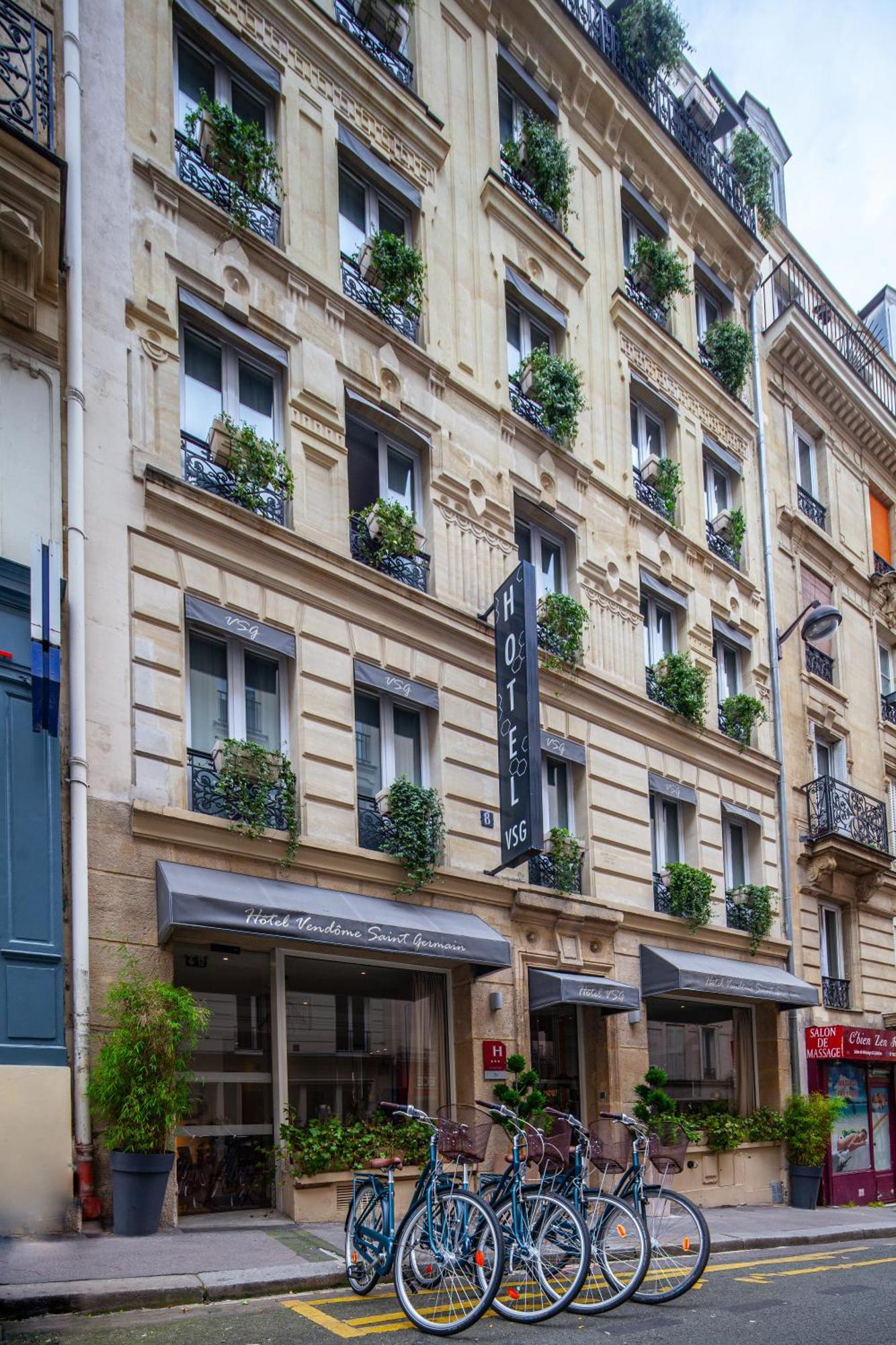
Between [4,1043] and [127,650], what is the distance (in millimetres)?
3763

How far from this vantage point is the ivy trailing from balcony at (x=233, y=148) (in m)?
14.5

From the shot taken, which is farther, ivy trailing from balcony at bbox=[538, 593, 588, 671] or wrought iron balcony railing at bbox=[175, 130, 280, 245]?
ivy trailing from balcony at bbox=[538, 593, 588, 671]

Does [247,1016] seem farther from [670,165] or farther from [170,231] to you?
[670,165]

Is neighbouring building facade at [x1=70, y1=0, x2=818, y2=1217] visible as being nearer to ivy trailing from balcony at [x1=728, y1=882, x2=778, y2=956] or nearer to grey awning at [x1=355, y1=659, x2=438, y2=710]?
grey awning at [x1=355, y1=659, x2=438, y2=710]

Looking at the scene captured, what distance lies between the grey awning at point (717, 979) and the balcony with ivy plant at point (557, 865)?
1.98 m

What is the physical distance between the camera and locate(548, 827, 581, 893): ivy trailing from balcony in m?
17.3

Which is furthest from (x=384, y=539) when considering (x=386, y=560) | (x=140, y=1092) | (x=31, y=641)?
(x=140, y=1092)

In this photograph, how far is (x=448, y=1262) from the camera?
25.8 feet

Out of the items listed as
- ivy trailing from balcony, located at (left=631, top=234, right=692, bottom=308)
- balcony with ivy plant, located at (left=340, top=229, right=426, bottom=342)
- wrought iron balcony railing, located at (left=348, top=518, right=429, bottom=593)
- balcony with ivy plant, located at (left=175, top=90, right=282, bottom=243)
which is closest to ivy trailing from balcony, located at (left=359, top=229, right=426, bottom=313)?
balcony with ivy plant, located at (left=340, top=229, right=426, bottom=342)

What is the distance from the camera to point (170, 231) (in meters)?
14.0

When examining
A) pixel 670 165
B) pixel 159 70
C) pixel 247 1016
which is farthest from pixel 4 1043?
pixel 670 165

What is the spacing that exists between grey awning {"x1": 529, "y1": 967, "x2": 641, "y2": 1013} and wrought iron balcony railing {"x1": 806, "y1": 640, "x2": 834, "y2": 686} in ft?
35.0

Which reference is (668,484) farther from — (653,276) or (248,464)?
(248,464)

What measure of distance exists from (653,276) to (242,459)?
11442mm
